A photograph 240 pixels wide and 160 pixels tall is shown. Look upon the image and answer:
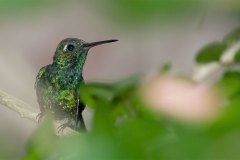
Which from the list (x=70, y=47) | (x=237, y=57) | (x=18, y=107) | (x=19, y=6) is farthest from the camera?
(x=70, y=47)

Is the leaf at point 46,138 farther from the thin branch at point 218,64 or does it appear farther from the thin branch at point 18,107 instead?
the thin branch at point 218,64

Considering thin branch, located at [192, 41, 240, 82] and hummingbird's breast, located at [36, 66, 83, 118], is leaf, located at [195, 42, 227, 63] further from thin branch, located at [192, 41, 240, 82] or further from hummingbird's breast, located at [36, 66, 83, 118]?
hummingbird's breast, located at [36, 66, 83, 118]

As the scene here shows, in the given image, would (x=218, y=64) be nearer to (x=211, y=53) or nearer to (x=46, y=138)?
(x=211, y=53)

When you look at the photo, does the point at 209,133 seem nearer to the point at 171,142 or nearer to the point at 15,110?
the point at 171,142

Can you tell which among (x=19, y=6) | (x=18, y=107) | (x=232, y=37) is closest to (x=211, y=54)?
(x=232, y=37)

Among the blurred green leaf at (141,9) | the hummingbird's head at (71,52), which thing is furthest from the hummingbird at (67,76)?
the blurred green leaf at (141,9)
